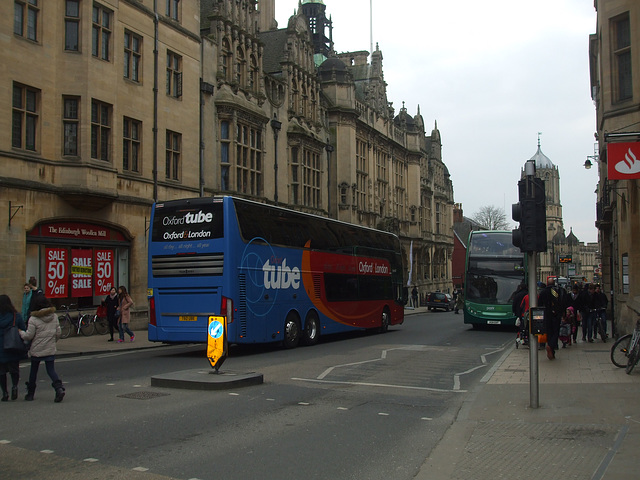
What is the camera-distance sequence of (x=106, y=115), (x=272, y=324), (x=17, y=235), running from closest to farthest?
(x=272, y=324) → (x=17, y=235) → (x=106, y=115)

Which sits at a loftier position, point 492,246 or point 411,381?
point 492,246

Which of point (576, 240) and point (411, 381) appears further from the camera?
point (576, 240)

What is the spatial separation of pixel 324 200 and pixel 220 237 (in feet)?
91.8

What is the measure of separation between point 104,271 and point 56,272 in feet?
8.14

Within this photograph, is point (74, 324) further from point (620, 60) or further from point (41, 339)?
point (620, 60)

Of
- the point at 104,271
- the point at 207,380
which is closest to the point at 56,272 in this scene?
the point at 104,271

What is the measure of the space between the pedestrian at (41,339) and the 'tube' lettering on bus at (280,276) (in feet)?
26.8

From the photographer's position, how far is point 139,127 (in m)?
26.6

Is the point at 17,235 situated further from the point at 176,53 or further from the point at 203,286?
the point at 176,53

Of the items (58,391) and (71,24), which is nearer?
(58,391)

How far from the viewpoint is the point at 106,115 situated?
2427cm

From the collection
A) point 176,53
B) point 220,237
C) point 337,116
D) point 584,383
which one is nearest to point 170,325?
point 220,237

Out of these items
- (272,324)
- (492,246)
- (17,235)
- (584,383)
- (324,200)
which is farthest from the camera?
(324,200)

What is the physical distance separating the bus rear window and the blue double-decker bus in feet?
0.08
